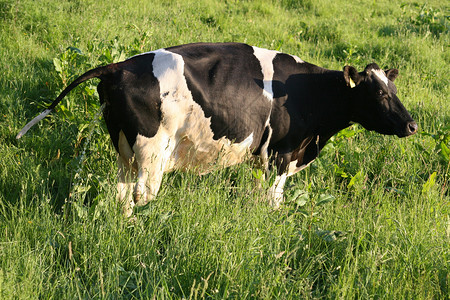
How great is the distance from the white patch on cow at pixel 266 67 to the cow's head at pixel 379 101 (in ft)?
Result: 2.16

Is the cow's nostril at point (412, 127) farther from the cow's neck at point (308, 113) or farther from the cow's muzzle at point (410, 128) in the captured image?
the cow's neck at point (308, 113)

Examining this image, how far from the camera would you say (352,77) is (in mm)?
4898

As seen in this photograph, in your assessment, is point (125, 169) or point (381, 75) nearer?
point (125, 169)

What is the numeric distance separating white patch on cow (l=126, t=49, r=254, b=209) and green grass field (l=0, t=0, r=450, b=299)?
0.18 metres

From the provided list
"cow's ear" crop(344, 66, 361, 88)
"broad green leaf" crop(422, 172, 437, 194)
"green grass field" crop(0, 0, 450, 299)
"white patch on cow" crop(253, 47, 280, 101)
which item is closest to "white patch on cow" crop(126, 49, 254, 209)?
"green grass field" crop(0, 0, 450, 299)

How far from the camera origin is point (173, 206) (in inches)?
161

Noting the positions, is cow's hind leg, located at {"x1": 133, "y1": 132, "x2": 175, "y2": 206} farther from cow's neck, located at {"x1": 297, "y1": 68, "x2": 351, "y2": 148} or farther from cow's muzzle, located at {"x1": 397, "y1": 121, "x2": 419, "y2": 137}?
cow's muzzle, located at {"x1": 397, "y1": 121, "x2": 419, "y2": 137}

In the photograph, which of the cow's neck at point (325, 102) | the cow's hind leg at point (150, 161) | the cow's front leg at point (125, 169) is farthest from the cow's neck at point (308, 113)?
the cow's front leg at point (125, 169)

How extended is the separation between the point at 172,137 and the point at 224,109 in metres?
0.51

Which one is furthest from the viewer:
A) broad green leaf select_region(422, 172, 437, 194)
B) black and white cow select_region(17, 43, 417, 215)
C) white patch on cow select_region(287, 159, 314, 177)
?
white patch on cow select_region(287, 159, 314, 177)

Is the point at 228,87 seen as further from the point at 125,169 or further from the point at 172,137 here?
the point at 125,169

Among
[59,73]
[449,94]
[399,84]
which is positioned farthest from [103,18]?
[449,94]

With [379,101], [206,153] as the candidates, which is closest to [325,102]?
[379,101]

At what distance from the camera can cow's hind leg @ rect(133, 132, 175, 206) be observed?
13.6 feet
